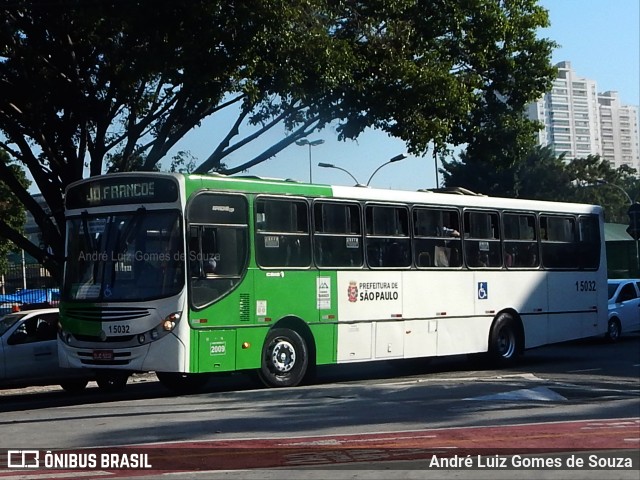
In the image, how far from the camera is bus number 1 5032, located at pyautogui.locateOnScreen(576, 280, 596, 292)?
22.3 meters

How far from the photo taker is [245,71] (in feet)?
64.2

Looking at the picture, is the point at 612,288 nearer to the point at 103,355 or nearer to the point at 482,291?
the point at 482,291

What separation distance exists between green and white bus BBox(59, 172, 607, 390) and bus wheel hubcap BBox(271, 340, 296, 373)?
2 cm

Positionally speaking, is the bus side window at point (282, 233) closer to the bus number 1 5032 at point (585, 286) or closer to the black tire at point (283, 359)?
the black tire at point (283, 359)

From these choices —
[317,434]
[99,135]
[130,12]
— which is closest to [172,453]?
[317,434]

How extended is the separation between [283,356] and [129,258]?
9.82 feet

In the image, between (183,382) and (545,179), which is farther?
(545,179)

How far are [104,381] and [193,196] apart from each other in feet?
15.7

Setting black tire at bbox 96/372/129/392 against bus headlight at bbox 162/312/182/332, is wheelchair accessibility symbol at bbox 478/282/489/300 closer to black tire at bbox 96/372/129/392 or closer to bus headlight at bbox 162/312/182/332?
black tire at bbox 96/372/129/392

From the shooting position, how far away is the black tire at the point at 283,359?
1594 cm

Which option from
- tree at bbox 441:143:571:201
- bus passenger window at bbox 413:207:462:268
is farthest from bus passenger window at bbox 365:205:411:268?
tree at bbox 441:143:571:201

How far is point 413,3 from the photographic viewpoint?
2134 cm

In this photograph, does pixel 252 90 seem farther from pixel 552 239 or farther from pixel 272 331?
pixel 552 239

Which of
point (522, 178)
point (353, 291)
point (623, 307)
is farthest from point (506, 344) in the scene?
point (522, 178)
